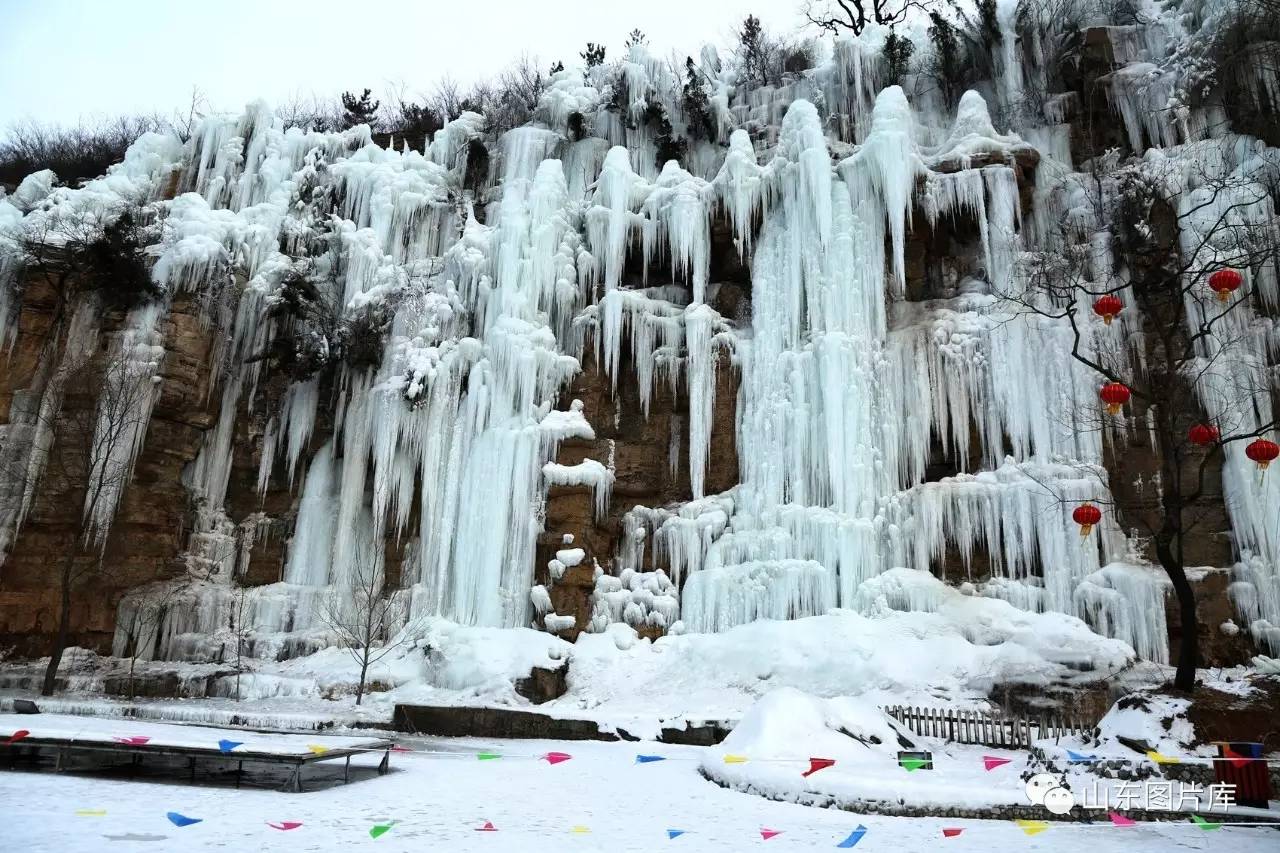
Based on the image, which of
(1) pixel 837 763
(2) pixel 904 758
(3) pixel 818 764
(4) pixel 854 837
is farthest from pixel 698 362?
(4) pixel 854 837

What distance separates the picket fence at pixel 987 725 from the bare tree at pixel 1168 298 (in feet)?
12.8

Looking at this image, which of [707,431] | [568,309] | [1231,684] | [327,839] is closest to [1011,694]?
[1231,684]

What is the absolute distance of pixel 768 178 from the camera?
20016mm

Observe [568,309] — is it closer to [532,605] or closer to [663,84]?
[532,605]

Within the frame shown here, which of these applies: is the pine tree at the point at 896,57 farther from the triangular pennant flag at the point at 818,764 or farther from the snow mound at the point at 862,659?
the triangular pennant flag at the point at 818,764

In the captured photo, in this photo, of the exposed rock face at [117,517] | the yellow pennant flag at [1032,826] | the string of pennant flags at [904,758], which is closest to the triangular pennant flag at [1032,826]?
the yellow pennant flag at [1032,826]

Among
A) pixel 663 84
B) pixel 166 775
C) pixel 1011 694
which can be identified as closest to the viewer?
pixel 166 775

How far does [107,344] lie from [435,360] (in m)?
8.09

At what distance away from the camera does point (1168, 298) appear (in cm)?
1673

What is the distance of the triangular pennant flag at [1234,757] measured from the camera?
23.5 feet

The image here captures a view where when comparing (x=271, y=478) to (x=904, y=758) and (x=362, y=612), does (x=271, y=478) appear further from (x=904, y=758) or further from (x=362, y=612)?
(x=904, y=758)

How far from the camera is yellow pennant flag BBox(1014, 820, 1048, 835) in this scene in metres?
6.32

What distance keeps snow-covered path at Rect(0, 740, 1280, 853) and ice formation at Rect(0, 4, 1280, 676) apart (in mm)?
9193

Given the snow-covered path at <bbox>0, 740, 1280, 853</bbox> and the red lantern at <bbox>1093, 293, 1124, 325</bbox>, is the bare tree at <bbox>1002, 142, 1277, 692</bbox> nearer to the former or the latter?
the red lantern at <bbox>1093, 293, 1124, 325</bbox>
